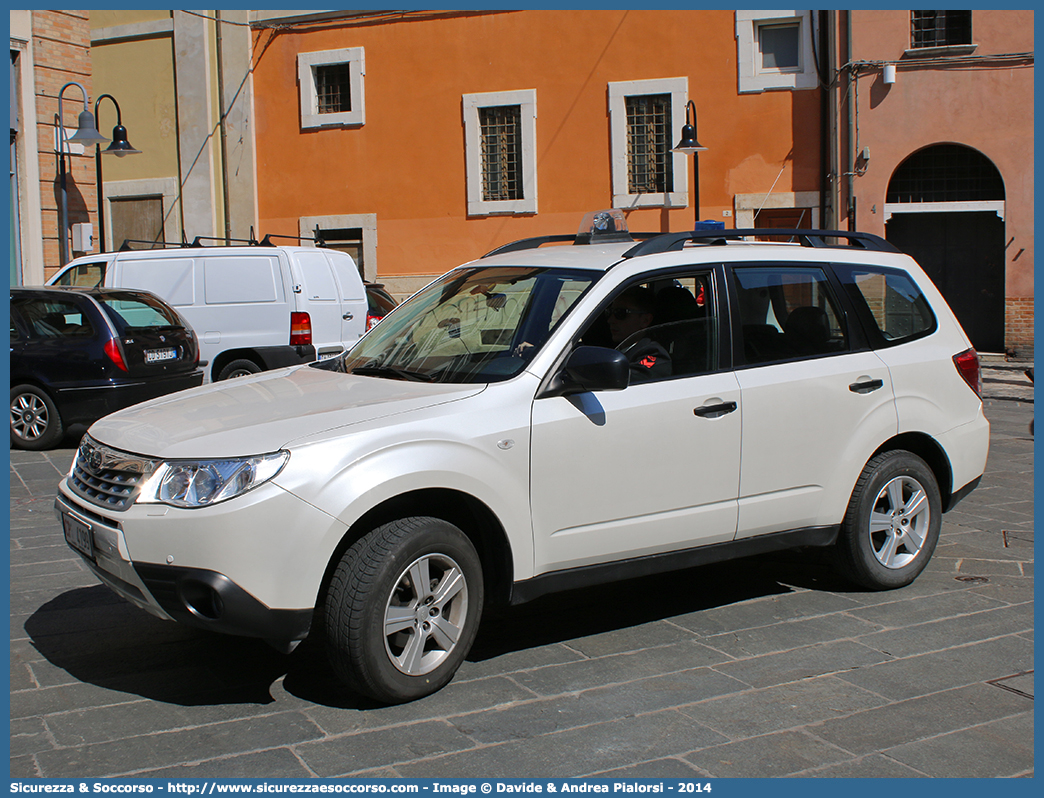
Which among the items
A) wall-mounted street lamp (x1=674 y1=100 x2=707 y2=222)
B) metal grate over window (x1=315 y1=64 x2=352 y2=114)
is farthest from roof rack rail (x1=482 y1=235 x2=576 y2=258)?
metal grate over window (x1=315 y1=64 x2=352 y2=114)

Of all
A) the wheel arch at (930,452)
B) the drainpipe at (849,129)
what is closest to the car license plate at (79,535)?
the wheel arch at (930,452)

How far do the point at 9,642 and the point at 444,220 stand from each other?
17003 millimetres

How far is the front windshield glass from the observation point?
14.4 feet

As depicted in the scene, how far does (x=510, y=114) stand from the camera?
20.6 m

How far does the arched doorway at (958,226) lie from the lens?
19375 millimetres

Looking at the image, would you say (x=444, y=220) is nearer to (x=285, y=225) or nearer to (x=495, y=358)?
(x=285, y=225)

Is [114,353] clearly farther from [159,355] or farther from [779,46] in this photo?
[779,46]

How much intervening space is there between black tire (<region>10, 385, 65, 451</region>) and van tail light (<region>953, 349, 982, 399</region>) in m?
8.00

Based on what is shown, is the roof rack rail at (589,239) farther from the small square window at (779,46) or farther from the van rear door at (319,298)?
the small square window at (779,46)

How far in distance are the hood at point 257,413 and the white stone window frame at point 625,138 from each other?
15817mm

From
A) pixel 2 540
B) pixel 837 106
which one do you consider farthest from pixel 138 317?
pixel 837 106

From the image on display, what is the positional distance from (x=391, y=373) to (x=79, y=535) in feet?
4.57

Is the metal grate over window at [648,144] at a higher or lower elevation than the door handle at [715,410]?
higher

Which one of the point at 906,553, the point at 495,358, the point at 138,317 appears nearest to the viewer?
the point at 495,358
